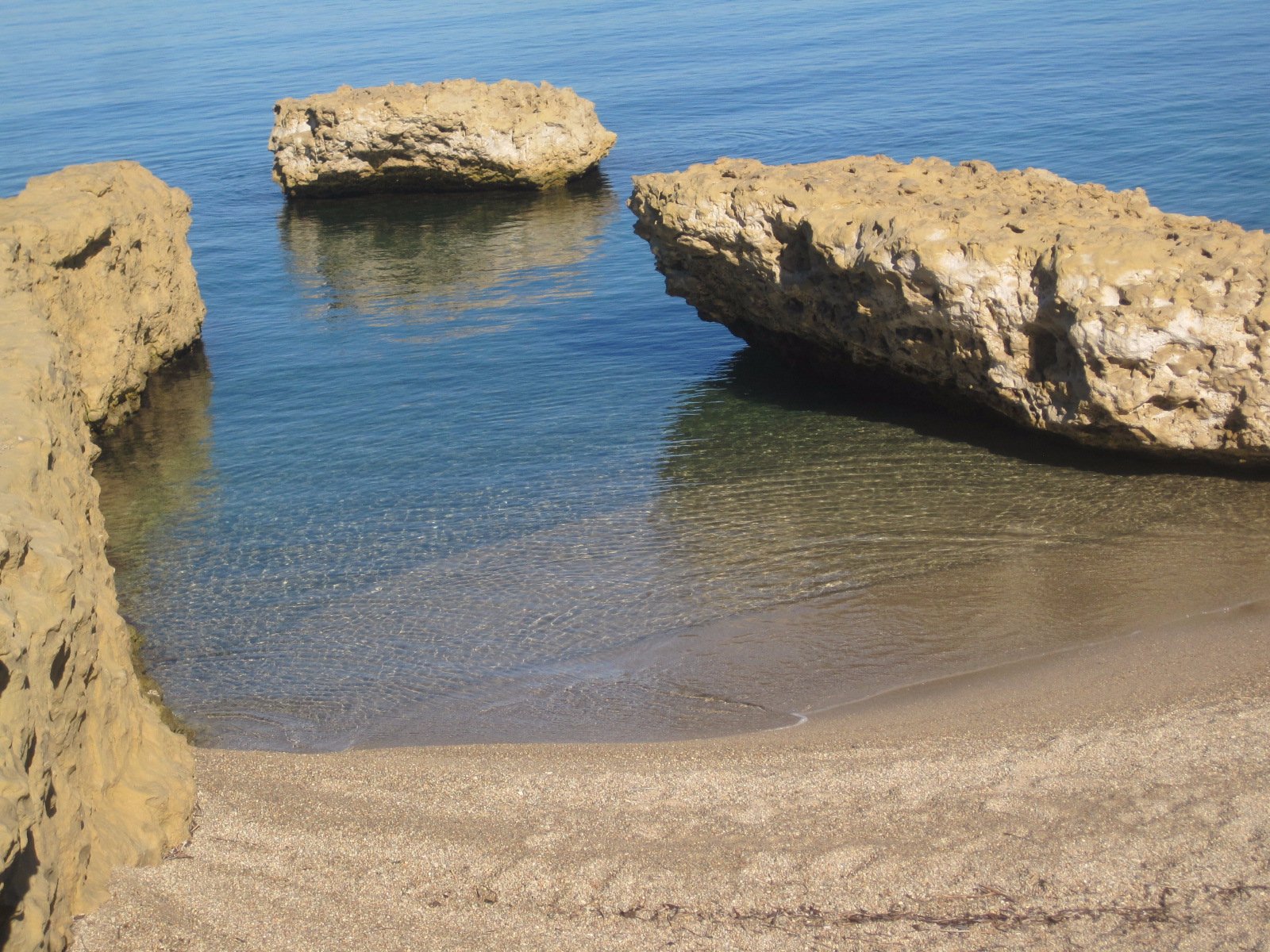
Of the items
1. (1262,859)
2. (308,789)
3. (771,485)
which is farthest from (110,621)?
(771,485)

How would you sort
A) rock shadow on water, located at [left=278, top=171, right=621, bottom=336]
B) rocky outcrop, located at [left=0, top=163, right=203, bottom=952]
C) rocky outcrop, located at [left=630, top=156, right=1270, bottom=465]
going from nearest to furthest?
1. rocky outcrop, located at [left=0, top=163, right=203, bottom=952]
2. rocky outcrop, located at [left=630, top=156, right=1270, bottom=465]
3. rock shadow on water, located at [left=278, top=171, right=621, bottom=336]

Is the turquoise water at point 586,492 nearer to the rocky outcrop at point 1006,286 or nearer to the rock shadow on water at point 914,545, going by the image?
the rock shadow on water at point 914,545

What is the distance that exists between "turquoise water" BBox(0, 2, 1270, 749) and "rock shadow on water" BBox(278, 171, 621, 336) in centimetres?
11

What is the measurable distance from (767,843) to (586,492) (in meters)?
7.36

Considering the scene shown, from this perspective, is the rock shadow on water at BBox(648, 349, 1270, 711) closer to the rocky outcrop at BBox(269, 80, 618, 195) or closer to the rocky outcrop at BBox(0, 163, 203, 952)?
the rocky outcrop at BBox(0, 163, 203, 952)

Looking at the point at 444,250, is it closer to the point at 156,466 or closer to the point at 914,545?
the point at 156,466

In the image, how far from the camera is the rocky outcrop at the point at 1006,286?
441 inches

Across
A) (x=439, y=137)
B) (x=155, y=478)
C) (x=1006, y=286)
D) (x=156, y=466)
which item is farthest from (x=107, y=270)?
(x=439, y=137)

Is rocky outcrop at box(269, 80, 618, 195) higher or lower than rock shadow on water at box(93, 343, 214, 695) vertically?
higher

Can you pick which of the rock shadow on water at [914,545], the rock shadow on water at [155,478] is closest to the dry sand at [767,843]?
the rock shadow on water at [914,545]

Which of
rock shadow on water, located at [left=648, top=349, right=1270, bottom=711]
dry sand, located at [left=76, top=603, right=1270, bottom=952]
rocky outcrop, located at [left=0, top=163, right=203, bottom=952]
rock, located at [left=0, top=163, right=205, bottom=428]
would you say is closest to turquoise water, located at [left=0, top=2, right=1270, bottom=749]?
rock shadow on water, located at [left=648, top=349, right=1270, bottom=711]

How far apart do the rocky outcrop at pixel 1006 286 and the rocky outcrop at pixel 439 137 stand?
12657 mm

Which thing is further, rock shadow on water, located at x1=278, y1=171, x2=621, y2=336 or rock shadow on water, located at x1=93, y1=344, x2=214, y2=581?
rock shadow on water, located at x1=278, y1=171, x2=621, y2=336

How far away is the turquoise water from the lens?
10.1 m
